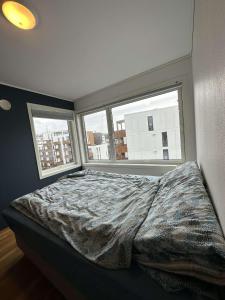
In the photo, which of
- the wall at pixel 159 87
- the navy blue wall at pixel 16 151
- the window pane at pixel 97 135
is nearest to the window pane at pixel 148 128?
the wall at pixel 159 87

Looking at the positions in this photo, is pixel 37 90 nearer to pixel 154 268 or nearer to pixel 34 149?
pixel 34 149

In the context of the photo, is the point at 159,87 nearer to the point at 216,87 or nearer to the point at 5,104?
the point at 216,87

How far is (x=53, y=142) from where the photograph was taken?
11.0 ft

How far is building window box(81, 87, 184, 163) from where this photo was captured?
2576 millimetres

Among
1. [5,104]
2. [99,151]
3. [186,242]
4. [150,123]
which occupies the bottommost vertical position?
[186,242]

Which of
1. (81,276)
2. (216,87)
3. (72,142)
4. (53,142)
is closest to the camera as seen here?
(216,87)

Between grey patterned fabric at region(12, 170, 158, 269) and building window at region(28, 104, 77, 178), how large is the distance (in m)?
1.26

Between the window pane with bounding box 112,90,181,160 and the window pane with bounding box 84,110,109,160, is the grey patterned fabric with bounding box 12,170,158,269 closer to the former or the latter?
the window pane with bounding box 112,90,181,160

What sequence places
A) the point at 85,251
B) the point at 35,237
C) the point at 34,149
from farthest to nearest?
1. the point at 34,149
2. the point at 35,237
3. the point at 85,251

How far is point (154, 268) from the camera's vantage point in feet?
2.23

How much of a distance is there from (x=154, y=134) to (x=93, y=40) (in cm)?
180

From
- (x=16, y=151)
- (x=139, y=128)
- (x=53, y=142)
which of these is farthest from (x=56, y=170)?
(x=139, y=128)

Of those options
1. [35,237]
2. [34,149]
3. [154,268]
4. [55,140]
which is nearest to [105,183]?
[35,237]

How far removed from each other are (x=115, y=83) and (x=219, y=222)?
2.80 metres
